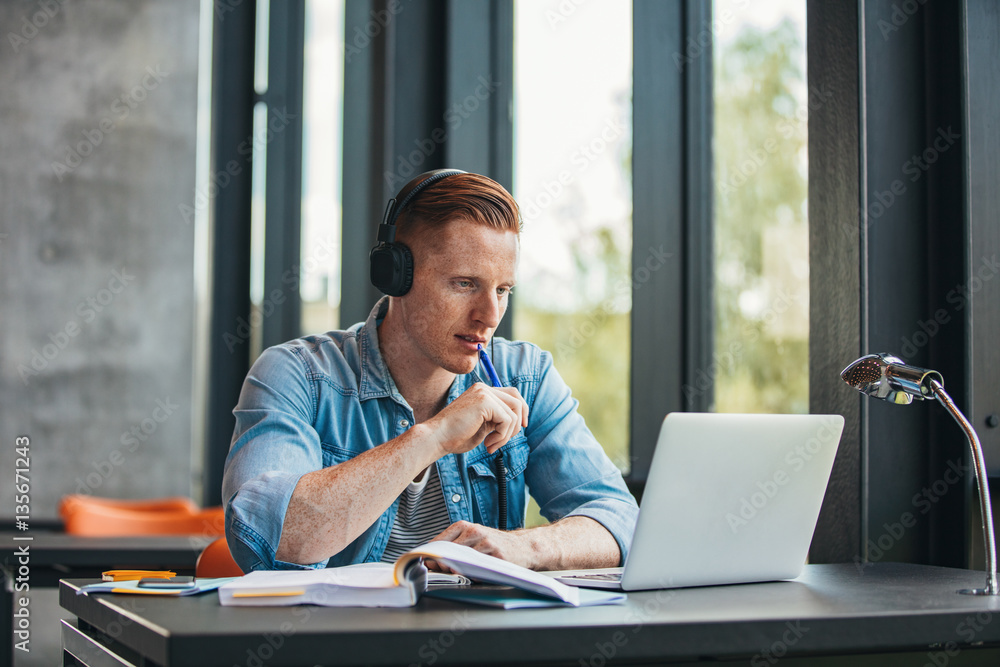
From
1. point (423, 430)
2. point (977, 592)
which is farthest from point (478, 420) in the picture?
point (977, 592)

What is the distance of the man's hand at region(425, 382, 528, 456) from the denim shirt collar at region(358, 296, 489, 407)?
0.22 meters

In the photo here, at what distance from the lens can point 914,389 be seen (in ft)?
4.65

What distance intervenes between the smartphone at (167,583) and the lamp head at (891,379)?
1021mm

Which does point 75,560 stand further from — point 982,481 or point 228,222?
point 228,222

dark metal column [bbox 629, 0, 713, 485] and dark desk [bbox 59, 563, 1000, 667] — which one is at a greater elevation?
dark metal column [bbox 629, 0, 713, 485]

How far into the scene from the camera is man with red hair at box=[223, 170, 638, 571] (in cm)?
152

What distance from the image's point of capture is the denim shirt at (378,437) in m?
1.62

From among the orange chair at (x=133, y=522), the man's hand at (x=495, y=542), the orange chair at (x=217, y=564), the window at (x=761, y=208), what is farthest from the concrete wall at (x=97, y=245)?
the man's hand at (x=495, y=542)

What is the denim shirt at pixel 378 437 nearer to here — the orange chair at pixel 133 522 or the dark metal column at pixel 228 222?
the orange chair at pixel 133 522

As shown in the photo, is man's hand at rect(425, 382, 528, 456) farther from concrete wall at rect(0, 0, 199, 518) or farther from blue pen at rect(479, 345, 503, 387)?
concrete wall at rect(0, 0, 199, 518)

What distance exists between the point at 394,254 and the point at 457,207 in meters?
0.15

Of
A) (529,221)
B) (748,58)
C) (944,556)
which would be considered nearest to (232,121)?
(529,221)

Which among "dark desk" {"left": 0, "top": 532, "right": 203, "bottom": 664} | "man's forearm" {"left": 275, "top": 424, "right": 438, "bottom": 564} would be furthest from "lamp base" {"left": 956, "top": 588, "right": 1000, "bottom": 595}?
"dark desk" {"left": 0, "top": 532, "right": 203, "bottom": 664}

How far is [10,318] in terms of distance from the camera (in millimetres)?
4695
